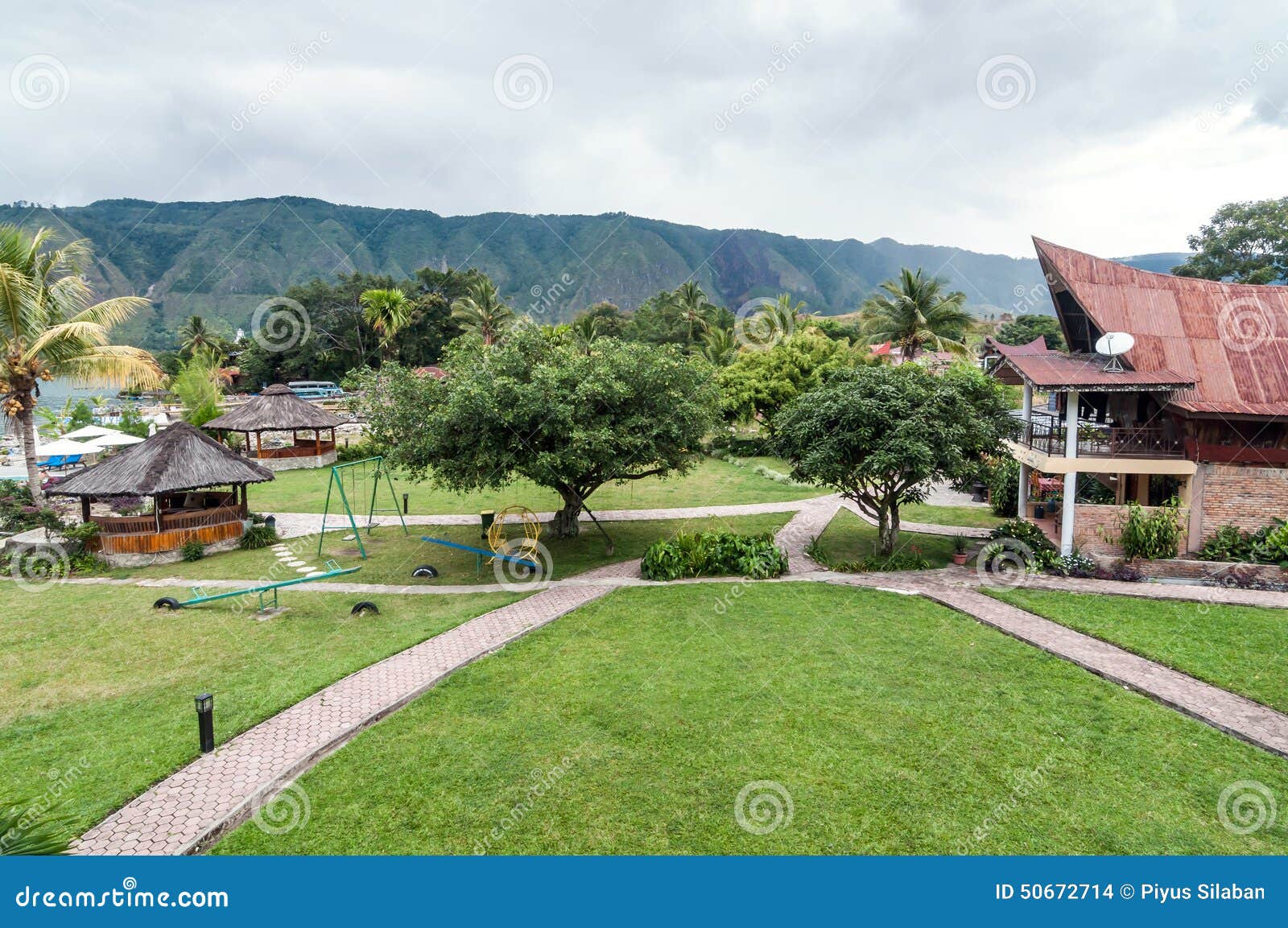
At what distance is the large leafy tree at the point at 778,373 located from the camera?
32.5 metres

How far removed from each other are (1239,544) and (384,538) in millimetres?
20243

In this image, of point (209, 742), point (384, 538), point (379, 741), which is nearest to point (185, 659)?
point (209, 742)

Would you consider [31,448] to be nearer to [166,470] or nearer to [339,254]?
[166,470]

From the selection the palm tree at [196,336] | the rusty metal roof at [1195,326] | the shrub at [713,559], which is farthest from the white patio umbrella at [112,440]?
the palm tree at [196,336]

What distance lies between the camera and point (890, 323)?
33.7 m

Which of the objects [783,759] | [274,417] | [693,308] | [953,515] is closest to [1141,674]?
[783,759]

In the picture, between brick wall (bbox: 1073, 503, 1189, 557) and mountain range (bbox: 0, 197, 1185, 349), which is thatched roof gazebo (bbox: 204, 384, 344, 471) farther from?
mountain range (bbox: 0, 197, 1185, 349)

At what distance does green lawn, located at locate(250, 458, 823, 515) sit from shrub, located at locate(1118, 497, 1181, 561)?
10569mm

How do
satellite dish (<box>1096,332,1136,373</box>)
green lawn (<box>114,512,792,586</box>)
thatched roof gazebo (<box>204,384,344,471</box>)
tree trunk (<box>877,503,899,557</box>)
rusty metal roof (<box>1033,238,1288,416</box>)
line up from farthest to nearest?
thatched roof gazebo (<box>204,384,344,471</box>) < tree trunk (<box>877,503,899,557</box>) < green lawn (<box>114,512,792,586</box>) < rusty metal roof (<box>1033,238,1288,416</box>) < satellite dish (<box>1096,332,1136,373</box>)

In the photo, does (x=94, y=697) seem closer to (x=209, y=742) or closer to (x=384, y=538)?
(x=209, y=742)

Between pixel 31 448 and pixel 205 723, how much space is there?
16381 millimetres

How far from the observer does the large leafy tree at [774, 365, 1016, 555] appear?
14.5 meters

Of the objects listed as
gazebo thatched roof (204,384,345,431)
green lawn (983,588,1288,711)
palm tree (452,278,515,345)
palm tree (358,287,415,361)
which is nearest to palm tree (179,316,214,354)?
palm tree (358,287,415,361)

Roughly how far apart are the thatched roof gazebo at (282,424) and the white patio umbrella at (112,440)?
113 inches
